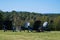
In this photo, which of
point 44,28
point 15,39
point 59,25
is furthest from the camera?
point 59,25

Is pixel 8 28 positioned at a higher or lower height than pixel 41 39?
lower

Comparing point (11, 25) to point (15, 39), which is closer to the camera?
point (15, 39)

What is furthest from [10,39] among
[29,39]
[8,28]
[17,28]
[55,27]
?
[55,27]

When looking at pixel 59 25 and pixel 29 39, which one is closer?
pixel 29 39

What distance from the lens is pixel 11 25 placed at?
81.0 ft

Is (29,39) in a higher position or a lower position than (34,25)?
higher

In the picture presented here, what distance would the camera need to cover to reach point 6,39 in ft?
46.8

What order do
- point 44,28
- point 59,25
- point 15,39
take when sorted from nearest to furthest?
1. point 15,39
2. point 44,28
3. point 59,25

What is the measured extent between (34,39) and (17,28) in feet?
27.2

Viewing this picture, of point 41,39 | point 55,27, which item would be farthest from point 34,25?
point 41,39

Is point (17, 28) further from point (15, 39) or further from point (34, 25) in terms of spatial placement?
point (15, 39)

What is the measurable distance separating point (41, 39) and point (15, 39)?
1.84m

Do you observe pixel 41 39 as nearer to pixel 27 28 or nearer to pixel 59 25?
pixel 27 28

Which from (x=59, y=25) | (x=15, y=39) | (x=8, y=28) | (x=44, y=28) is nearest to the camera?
(x=15, y=39)
